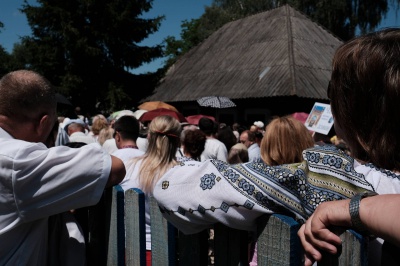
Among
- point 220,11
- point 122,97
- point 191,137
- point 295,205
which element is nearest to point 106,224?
point 295,205

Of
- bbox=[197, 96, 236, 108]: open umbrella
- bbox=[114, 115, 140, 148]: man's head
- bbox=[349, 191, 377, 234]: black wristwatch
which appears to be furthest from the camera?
bbox=[197, 96, 236, 108]: open umbrella

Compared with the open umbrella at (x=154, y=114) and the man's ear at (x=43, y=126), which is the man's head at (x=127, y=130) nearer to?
the man's ear at (x=43, y=126)

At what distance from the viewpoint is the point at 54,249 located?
1.77 metres

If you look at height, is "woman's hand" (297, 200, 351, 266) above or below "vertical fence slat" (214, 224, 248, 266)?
above

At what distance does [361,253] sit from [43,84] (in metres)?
1.32

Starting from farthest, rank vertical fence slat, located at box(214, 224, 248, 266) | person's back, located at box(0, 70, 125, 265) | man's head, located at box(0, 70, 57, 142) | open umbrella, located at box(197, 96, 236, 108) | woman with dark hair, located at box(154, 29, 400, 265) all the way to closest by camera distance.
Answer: open umbrella, located at box(197, 96, 236, 108) → man's head, located at box(0, 70, 57, 142) → person's back, located at box(0, 70, 125, 265) → vertical fence slat, located at box(214, 224, 248, 266) → woman with dark hair, located at box(154, 29, 400, 265)

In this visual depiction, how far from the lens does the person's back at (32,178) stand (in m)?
1.53

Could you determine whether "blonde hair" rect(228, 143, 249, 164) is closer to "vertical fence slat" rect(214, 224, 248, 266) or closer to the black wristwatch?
"vertical fence slat" rect(214, 224, 248, 266)

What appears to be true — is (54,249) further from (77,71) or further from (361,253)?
(77,71)

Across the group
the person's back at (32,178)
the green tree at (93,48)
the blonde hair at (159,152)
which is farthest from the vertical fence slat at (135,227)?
the green tree at (93,48)

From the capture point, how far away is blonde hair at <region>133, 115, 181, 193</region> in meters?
3.03

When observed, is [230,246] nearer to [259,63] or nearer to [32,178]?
[32,178]

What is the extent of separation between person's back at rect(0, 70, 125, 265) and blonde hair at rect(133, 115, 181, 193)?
130cm

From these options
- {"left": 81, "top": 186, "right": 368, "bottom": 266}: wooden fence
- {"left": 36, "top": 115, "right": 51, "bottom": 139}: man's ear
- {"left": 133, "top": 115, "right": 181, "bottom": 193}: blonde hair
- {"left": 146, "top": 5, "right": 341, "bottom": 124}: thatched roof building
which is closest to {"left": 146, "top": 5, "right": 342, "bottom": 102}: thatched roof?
{"left": 146, "top": 5, "right": 341, "bottom": 124}: thatched roof building
